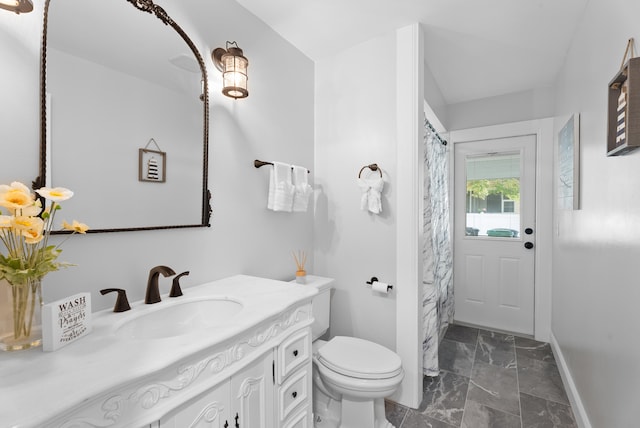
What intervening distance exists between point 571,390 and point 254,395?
7.07 ft

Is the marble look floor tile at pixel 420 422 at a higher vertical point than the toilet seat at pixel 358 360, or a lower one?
lower

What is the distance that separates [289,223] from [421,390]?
144 centimetres

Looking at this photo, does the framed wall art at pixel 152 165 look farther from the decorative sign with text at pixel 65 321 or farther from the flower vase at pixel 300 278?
the flower vase at pixel 300 278

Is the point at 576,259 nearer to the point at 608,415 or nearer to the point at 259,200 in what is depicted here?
the point at 608,415

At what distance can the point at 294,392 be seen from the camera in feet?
4.34

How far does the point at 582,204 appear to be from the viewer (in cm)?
185

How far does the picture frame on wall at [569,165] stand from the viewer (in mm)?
1963

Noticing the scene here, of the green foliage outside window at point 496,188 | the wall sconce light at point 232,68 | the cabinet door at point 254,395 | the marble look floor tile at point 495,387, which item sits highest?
the wall sconce light at point 232,68

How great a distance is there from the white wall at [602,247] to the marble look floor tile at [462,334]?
828mm

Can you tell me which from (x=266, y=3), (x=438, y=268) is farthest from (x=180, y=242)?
(x=438, y=268)

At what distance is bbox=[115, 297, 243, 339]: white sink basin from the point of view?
3.62 ft

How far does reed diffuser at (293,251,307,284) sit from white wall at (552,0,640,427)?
1521mm

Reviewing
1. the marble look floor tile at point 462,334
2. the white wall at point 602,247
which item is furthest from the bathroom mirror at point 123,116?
the marble look floor tile at point 462,334

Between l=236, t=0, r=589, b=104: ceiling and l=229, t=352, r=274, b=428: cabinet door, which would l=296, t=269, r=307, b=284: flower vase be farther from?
l=236, t=0, r=589, b=104: ceiling
